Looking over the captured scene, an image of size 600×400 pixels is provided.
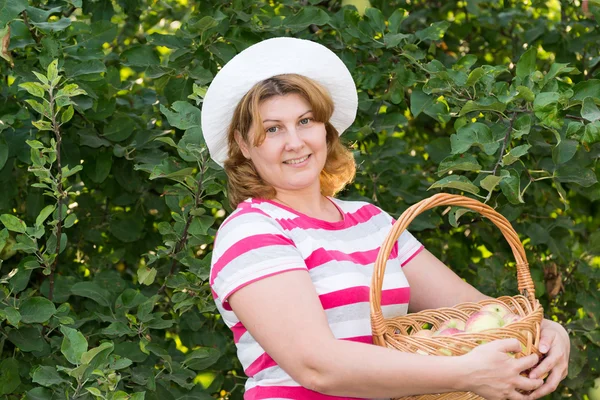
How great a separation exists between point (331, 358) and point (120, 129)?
3.69 ft

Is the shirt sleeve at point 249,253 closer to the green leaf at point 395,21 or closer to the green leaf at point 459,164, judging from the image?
the green leaf at point 459,164

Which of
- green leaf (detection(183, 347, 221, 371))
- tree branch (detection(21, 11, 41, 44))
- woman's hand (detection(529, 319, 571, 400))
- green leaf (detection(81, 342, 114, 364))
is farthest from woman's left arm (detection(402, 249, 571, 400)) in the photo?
tree branch (detection(21, 11, 41, 44))

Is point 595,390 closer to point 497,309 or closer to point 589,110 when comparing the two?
point 589,110

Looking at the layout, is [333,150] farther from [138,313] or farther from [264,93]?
[138,313]

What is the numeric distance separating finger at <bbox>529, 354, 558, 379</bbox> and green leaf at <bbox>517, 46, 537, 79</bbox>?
68 centimetres

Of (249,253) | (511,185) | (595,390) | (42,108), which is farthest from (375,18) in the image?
(595,390)

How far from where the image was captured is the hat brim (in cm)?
175

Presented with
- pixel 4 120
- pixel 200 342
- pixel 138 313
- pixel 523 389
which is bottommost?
pixel 200 342

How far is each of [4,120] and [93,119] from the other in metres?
0.24

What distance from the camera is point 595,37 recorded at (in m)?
2.69

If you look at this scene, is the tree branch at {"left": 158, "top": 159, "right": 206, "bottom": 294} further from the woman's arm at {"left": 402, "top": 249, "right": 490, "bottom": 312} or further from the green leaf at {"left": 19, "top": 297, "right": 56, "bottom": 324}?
the woman's arm at {"left": 402, "top": 249, "right": 490, "bottom": 312}

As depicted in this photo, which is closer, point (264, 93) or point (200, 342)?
point (264, 93)

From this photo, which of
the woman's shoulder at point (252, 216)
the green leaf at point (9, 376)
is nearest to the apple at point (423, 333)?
the woman's shoulder at point (252, 216)

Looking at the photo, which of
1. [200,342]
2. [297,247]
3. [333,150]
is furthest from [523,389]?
[200,342]
